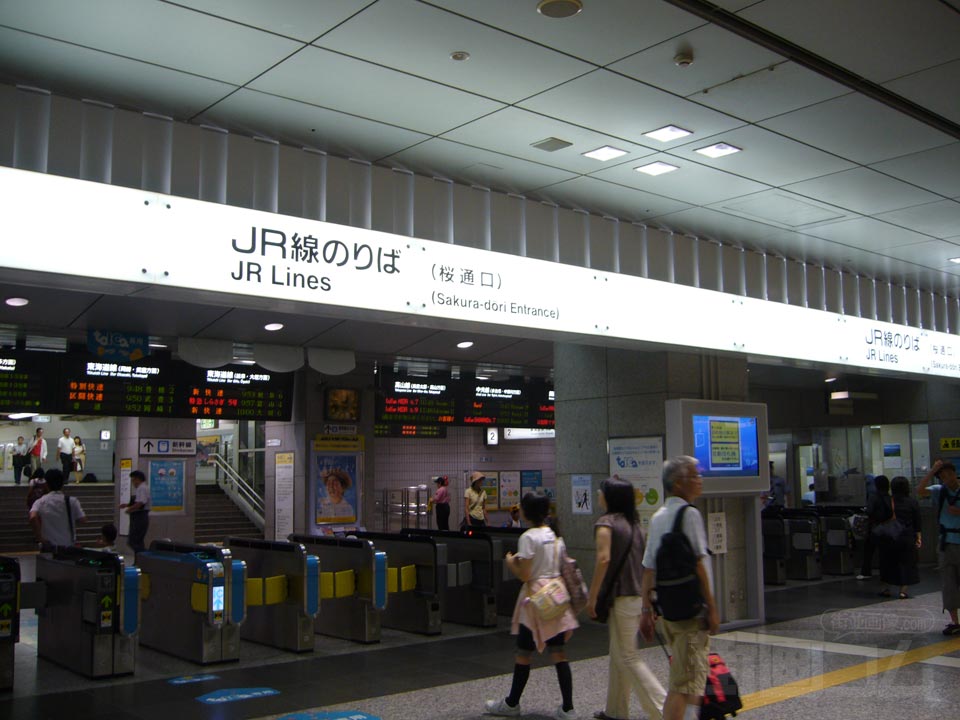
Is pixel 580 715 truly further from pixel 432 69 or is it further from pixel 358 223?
pixel 432 69

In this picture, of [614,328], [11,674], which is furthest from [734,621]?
[11,674]

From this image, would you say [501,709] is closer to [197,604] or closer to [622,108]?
[197,604]

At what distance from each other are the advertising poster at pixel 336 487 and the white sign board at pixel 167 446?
2.47 m

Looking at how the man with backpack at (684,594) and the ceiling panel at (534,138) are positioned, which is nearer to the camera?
the man with backpack at (684,594)

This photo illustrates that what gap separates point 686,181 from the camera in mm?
6777

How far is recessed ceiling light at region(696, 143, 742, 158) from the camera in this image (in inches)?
238

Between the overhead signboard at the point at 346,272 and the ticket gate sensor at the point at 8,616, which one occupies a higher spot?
the overhead signboard at the point at 346,272

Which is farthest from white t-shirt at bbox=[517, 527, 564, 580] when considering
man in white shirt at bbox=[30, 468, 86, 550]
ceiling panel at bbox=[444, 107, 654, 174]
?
man in white shirt at bbox=[30, 468, 86, 550]

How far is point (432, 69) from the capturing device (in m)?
4.81

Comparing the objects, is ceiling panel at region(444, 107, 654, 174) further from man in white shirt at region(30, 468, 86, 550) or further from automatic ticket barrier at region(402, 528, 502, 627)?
man in white shirt at region(30, 468, 86, 550)

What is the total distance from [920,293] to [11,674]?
9983 millimetres

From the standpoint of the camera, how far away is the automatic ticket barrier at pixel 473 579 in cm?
911

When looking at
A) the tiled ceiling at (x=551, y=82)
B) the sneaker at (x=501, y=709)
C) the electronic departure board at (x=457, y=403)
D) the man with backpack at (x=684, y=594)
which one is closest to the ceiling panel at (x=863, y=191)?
the tiled ceiling at (x=551, y=82)

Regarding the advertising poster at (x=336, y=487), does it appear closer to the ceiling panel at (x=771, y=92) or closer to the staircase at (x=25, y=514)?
the staircase at (x=25, y=514)
